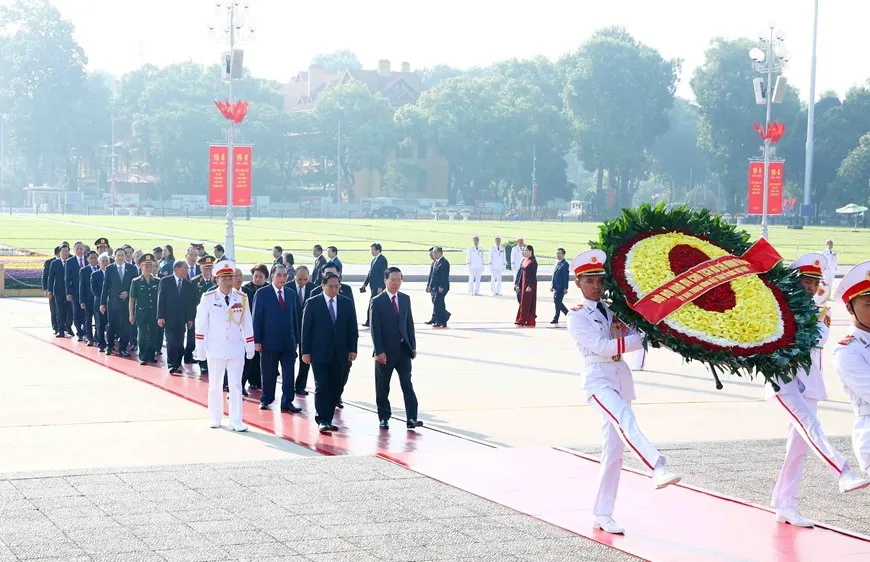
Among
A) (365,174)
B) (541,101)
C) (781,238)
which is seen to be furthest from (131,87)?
(781,238)

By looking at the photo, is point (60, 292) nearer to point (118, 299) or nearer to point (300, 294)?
point (118, 299)

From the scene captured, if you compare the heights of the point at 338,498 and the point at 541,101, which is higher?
the point at 541,101

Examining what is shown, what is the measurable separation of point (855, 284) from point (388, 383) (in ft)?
17.6

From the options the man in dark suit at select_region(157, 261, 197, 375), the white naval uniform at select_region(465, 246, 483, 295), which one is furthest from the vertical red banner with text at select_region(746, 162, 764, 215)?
the man in dark suit at select_region(157, 261, 197, 375)

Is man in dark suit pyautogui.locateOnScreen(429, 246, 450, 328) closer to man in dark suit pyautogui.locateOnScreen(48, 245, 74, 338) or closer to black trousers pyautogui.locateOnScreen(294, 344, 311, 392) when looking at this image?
man in dark suit pyautogui.locateOnScreen(48, 245, 74, 338)

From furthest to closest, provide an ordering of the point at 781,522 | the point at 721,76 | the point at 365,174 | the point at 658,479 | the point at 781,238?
1. the point at 365,174
2. the point at 721,76
3. the point at 781,238
4. the point at 781,522
5. the point at 658,479

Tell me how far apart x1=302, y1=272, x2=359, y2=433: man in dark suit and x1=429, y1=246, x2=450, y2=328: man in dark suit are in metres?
9.89

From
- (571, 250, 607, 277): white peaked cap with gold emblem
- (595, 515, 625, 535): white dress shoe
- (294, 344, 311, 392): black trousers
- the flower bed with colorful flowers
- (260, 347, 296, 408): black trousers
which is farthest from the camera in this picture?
the flower bed with colorful flowers

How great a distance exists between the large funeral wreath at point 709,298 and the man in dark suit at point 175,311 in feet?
29.2

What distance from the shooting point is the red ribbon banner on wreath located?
22.7 ft

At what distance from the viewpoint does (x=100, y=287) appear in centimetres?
1742

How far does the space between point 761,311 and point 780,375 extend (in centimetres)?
Answer: 39

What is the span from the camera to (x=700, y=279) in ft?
23.1

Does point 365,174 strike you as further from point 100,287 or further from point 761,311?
point 761,311
